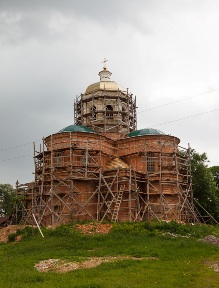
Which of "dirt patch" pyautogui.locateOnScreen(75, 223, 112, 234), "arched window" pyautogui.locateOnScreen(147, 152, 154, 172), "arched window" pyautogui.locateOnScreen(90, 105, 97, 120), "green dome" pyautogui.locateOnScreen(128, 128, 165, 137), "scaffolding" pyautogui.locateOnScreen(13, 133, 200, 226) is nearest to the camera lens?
"dirt patch" pyautogui.locateOnScreen(75, 223, 112, 234)

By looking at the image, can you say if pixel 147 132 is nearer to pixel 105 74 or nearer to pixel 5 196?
pixel 105 74

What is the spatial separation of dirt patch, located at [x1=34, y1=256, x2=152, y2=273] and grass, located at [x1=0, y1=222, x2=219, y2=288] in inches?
17.8

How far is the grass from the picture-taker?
43.1 feet

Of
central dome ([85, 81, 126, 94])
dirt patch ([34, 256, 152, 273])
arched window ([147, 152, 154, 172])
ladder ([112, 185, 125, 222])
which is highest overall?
central dome ([85, 81, 126, 94])

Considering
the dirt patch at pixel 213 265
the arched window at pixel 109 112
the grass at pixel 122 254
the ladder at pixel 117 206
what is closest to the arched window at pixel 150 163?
the ladder at pixel 117 206

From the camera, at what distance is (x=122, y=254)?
17906 millimetres

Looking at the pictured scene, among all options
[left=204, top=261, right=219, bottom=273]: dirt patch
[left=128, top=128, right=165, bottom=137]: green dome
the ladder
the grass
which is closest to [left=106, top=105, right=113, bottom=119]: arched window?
[left=128, top=128, right=165, bottom=137]: green dome

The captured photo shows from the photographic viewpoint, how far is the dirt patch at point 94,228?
24103 millimetres

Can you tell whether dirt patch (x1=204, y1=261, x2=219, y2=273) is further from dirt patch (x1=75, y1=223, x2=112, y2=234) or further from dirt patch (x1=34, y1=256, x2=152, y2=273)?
dirt patch (x1=75, y1=223, x2=112, y2=234)

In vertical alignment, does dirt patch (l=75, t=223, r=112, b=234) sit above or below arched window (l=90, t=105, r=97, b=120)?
below

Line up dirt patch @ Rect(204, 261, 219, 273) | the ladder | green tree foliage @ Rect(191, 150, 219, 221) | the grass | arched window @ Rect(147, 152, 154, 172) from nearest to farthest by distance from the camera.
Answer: the grass, dirt patch @ Rect(204, 261, 219, 273), the ladder, arched window @ Rect(147, 152, 154, 172), green tree foliage @ Rect(191, 150, 219, 221)

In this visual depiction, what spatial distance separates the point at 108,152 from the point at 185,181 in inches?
293

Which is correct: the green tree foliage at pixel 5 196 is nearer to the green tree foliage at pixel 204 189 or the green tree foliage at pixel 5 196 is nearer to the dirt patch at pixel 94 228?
the green tree foliage at pixel 204 189

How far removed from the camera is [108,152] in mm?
32812
